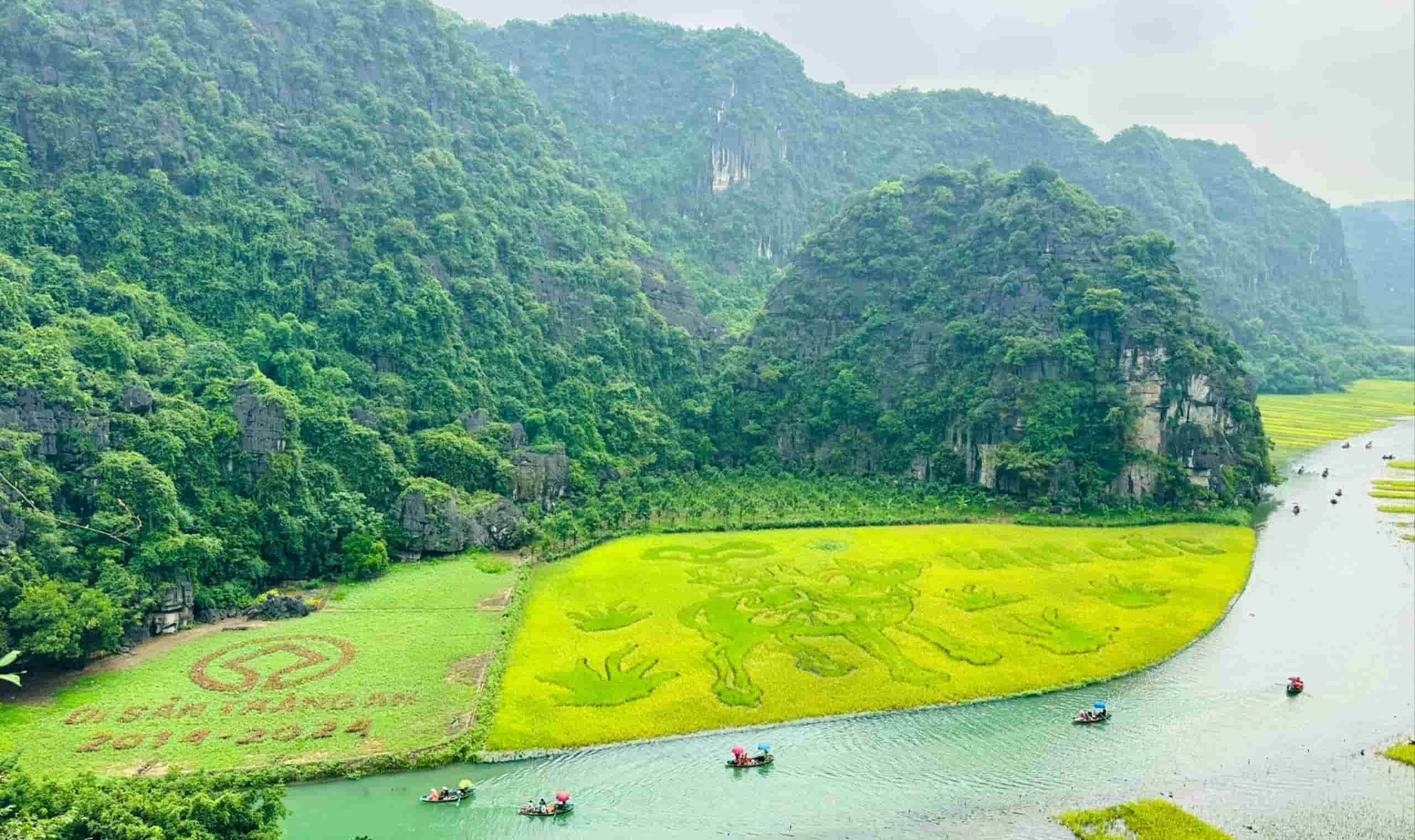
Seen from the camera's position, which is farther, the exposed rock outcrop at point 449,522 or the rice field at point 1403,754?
the exposed rock outcrop at point 449,522

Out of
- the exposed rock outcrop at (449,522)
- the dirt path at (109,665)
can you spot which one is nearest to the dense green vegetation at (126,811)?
the dirt path at (109,665)

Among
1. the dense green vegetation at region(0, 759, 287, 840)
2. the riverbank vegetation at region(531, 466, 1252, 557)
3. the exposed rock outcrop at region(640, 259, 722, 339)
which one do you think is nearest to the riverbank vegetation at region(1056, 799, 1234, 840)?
the dense green vegetation at region(0, 759, 287, 840)

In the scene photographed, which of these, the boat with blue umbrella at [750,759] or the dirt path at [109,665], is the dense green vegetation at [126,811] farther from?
the boat with blue umbrella at [750,759]

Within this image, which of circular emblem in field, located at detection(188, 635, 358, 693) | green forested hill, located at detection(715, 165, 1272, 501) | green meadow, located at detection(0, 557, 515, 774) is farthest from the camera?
green forested hill, located at detection(715, 165, 1272, 501)

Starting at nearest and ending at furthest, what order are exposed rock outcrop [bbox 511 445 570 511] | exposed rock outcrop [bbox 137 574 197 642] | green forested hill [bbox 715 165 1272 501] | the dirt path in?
the dirt path < exposed rock outcrop [bbox 137 574 197 642] < exposed rock outcrop [bbox 511 445 570 511] < green forested hill [bbox 715 165 1272 501]

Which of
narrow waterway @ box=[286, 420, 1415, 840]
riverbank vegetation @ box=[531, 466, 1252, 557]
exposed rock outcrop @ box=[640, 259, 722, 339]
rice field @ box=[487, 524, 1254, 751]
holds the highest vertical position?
exposed rock outcrop @ box=[640, 259, 722, 339]

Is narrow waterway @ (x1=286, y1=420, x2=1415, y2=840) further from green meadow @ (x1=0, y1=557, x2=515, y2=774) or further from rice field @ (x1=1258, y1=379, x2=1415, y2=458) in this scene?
rice field @ (x1=1258, y1=379, x2=1415, y2=458)
